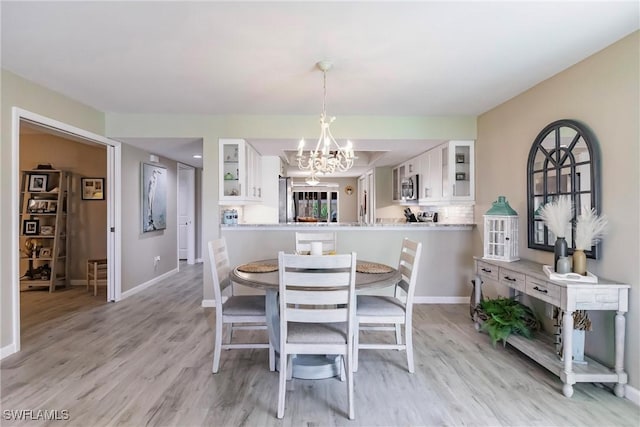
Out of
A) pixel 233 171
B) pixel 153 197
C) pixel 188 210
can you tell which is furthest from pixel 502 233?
pixel 188 210

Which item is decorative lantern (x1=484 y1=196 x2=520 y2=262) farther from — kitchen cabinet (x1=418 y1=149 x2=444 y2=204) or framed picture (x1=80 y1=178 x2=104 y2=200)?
framed picture (x1=80 y1=178 x2=104 y2=200)

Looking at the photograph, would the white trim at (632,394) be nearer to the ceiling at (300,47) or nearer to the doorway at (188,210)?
the ceiling at (300,47)

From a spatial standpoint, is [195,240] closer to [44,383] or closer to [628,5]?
[44,383]

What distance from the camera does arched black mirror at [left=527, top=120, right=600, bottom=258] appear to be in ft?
8.46

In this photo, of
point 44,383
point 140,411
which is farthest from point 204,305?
point 140,411

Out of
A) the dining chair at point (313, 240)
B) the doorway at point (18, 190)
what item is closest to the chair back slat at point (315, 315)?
the dining chair at point (313, 240)

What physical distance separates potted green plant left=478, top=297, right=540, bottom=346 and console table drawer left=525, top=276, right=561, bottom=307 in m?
0.38

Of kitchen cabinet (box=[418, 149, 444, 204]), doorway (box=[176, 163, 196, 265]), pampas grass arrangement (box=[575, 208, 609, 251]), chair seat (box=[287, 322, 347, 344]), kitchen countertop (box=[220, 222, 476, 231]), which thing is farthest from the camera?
doorway (box=[176, 163, 196, 265])

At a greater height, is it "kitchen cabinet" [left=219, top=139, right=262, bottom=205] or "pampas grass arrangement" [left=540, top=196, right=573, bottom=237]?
"kitchen cabinet" [left=219, top=139, right=262, bottom=205]

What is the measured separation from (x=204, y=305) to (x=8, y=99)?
9.23ft

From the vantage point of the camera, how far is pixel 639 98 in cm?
223

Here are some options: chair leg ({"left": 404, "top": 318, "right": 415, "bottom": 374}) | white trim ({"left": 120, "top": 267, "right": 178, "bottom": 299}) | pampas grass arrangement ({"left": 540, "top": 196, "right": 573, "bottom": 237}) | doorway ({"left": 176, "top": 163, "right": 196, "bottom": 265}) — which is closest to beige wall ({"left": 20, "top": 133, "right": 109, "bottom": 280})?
white trim ({"left": 120, "top": 267, "right": 178, "bottom": 299})

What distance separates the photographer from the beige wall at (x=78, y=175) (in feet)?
18.1

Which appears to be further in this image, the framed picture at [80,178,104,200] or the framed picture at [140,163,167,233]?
the framed picture at [80,178,104,200]
